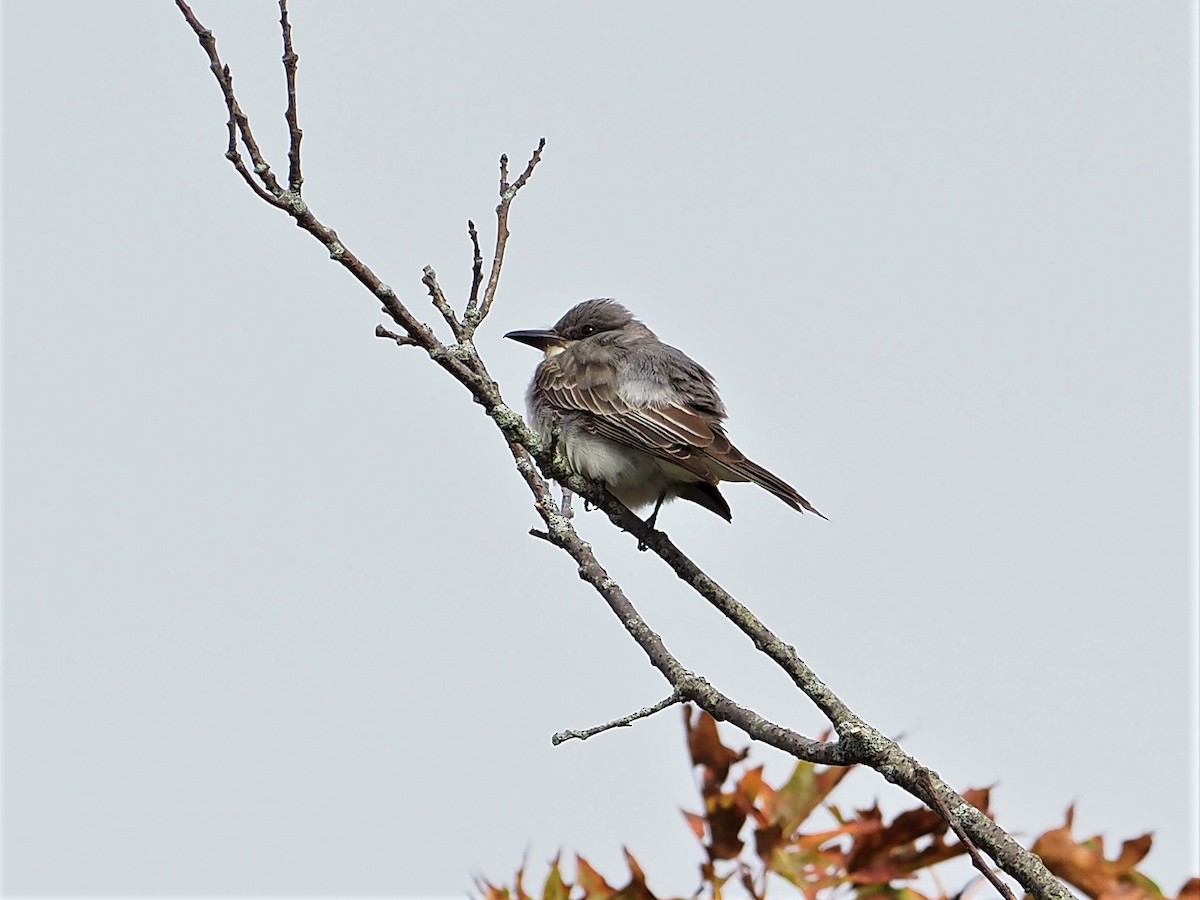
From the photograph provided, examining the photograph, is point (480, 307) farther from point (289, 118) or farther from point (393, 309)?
point (289, 118)

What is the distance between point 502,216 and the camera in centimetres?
474

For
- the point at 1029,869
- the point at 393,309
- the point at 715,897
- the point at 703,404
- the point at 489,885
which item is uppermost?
the point at 703,404

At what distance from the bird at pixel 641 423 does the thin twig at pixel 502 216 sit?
1.67 meters

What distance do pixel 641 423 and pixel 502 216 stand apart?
1977mm

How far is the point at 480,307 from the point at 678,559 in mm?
1090

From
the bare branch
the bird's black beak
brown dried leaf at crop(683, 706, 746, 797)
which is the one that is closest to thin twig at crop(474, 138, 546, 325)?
the bare branch

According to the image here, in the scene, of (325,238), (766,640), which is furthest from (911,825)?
(325,238)

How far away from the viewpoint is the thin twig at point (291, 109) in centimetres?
380

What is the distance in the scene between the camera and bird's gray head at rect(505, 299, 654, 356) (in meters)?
8.20

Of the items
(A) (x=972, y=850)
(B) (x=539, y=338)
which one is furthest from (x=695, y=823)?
(B) (x=539, y=338)

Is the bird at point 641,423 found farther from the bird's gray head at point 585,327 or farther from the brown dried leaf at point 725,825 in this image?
the brown dried leaf at point 725,825

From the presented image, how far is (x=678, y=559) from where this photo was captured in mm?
4664

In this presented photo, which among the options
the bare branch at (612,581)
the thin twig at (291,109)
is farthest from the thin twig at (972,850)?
the thin twig at (291,109)

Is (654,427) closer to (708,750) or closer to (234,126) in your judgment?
(708,750)
